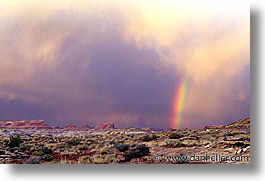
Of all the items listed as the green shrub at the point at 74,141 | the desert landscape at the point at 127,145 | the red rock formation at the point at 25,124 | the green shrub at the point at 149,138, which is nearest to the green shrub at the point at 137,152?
the desert landscape at the point at 127,145

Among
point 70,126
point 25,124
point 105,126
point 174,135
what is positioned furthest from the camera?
point 25,124

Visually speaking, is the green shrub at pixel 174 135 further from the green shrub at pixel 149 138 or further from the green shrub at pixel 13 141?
the green shrub at pixel 13 141

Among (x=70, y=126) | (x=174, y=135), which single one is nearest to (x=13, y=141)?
(x=70, y=126)

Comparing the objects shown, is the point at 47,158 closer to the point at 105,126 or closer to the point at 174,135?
the point at 105,126

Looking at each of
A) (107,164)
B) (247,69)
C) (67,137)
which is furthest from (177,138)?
(67,137)

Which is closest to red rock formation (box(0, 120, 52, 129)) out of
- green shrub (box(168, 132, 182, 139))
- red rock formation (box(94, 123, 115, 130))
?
red rock formation (box(94, 123, 115, 130))

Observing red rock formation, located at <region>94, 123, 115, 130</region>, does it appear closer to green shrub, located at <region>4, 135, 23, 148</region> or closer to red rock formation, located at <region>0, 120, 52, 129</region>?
red rock formation, located at <region>0, 120, 52, 129</region>
